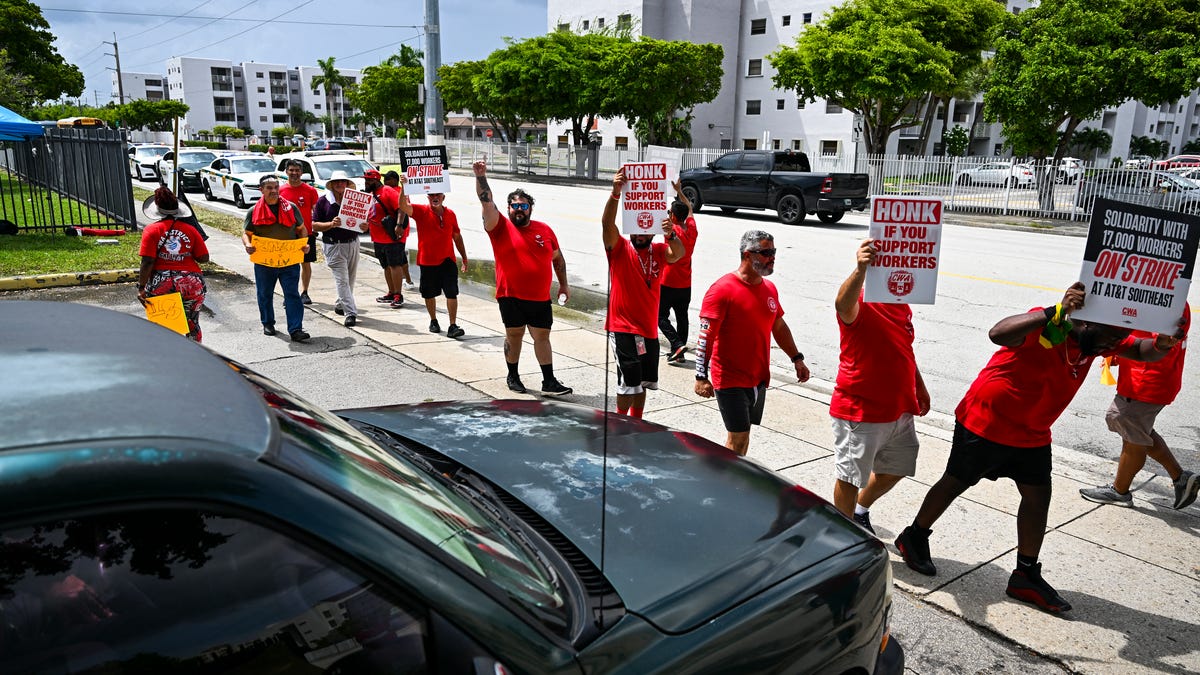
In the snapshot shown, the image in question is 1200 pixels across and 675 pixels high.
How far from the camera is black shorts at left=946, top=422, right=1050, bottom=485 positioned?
4070 millimetres

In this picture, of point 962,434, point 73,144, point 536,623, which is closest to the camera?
point 536,623

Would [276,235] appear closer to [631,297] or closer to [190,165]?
[631,297]

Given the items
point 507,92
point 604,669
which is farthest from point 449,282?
point 507,92


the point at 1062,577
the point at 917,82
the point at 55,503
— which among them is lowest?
the point at 1062,577

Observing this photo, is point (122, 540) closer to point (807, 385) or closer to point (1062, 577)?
point (1062, 577)

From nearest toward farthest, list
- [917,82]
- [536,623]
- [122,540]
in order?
1. [122,540]
2. [536,623]
3. [917,82]

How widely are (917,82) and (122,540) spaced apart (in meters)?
34.3

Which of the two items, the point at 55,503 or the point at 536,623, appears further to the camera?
the point at 536,623

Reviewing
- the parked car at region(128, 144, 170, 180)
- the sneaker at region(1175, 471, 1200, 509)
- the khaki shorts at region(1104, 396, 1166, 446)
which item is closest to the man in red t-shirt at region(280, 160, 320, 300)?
the khaki shorts at region(1104, 396, 1166, 446)

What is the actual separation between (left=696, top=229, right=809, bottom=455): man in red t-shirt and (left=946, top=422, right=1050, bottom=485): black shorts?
0.91m

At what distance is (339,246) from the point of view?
9.90m

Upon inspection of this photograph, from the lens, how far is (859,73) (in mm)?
31891

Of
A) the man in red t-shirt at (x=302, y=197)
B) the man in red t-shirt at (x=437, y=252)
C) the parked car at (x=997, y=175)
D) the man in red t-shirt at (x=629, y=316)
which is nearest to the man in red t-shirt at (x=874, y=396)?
the man in red t-shirt at (x=629, y=316)

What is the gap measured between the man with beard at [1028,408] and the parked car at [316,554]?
181 centimetres
